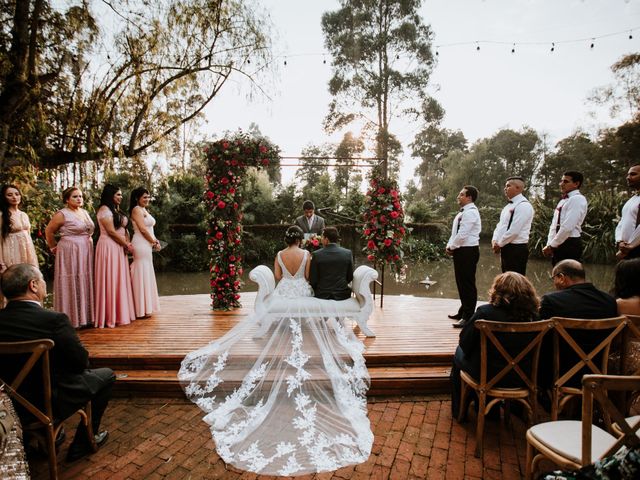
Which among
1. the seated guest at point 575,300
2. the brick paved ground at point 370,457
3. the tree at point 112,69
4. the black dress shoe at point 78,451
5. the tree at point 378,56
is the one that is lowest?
the brick paved ground at point 370,457

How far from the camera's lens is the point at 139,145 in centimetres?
648

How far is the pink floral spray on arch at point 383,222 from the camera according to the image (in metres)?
6.05

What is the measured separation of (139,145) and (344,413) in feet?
19.2

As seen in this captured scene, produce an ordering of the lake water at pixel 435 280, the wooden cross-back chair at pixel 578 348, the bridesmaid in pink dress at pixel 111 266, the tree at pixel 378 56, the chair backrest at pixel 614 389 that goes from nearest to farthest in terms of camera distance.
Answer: the chair backrest at pixel 614 389 → the wooden cross-back chair at pixel 578 348 → the bridesmaid in pink dress at pixel 111 266 → the lake water at pixel 435 280 → the tree at pixel 378 56

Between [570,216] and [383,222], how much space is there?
2612mm

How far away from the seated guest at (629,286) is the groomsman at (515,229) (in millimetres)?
1882

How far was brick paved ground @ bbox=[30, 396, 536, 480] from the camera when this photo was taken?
2.55m

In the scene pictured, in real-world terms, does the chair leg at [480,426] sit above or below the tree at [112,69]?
below

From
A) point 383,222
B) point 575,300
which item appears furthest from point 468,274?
point 575,300

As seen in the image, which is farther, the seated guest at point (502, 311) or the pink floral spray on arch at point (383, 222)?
the pink floral spray on arch at point (383, 222)

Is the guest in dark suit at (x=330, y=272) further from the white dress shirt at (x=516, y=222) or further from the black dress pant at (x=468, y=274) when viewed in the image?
the white dress shirt at (x=516, y=222)

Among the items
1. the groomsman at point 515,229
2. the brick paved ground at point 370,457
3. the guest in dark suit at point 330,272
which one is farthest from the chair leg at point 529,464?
the groomsman at point 515,229

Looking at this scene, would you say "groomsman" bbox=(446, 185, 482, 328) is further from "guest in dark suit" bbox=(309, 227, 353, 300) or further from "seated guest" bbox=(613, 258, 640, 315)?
"seated guest" bbox=(613, 258, 640, 315)

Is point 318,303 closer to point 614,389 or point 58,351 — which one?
point 58,351
